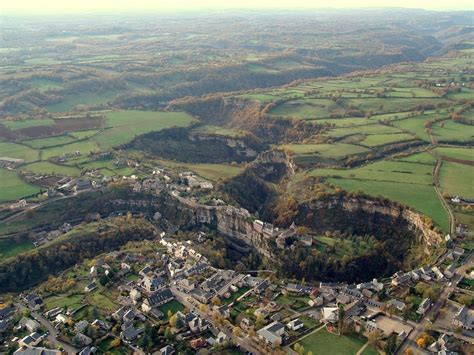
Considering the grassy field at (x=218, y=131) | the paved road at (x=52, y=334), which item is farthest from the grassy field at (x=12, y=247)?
the grassy field at (x=218, y=131)

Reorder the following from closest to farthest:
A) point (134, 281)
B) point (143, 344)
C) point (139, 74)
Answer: point (143, 344) < point (134, 281) < point (139, 74)

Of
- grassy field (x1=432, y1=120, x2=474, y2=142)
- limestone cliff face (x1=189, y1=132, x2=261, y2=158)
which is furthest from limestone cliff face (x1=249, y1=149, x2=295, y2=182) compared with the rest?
grassy field (x1=432, y1=120, x2=474, y2=142)

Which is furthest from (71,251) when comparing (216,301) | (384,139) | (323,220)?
(384,139)

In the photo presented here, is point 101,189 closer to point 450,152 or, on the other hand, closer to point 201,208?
point 201,208

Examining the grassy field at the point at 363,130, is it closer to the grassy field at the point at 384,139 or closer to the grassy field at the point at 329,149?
the grassy field at the point at 384,139

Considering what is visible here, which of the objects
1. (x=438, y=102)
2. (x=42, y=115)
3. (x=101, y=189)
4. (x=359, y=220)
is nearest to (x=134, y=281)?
(x=101, y=189)

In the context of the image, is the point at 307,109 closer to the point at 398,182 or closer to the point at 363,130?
the point at 363,130
